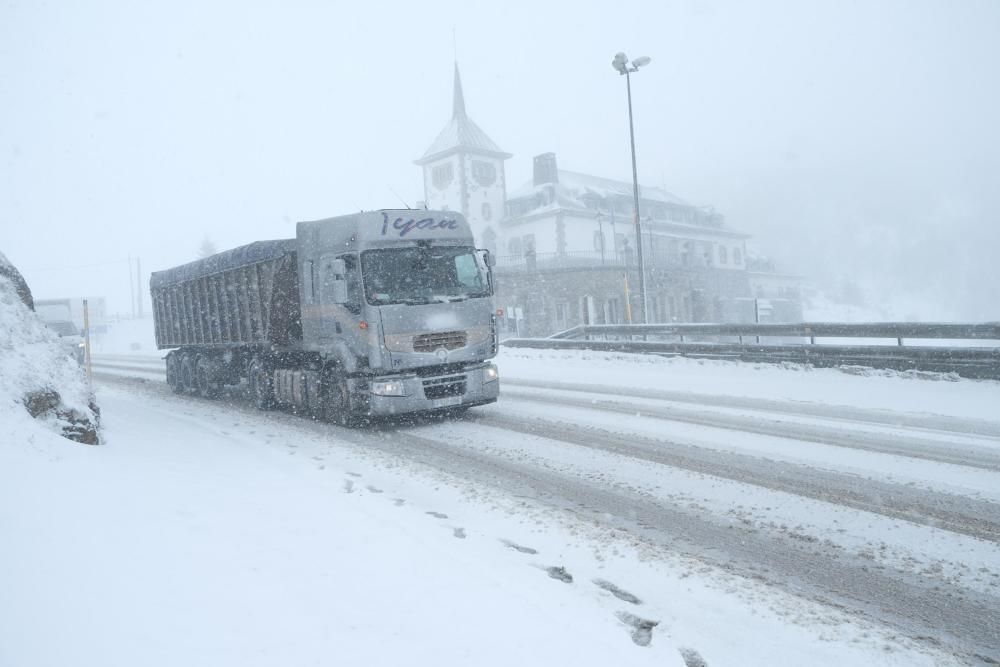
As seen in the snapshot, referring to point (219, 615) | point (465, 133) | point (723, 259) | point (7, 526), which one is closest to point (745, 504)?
point (219, 615)

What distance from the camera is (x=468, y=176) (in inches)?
2295

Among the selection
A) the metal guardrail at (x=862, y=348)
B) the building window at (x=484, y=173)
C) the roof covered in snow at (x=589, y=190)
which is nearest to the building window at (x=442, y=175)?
the building window at (x=484, y=173)

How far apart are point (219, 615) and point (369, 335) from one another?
20.2ft

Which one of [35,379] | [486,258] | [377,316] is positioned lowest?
[35,379]

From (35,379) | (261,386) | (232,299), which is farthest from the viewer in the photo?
(232,299)

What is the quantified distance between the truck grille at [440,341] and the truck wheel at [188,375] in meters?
8.92

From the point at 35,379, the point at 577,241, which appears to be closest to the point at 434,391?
the point at 35,379

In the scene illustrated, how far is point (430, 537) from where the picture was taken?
15.6 feet

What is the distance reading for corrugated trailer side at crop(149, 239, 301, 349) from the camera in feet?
38.3

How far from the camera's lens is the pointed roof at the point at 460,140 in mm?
58812

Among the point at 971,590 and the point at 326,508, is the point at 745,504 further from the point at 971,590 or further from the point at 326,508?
the point at 326,508

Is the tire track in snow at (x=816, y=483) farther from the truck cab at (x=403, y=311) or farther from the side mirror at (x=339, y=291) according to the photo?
the side mirror at (x=339, y=291)

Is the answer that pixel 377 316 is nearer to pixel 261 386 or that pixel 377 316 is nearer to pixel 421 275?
pixel 421 275

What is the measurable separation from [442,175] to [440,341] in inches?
2097
